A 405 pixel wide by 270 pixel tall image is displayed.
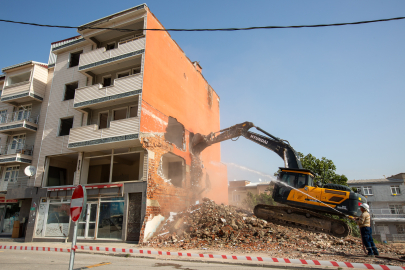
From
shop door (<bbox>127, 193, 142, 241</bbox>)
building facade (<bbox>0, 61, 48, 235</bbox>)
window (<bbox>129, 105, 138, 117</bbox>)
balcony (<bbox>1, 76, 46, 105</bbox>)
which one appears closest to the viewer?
shop door (<bbox>127, 193, 142, 241</bbox>)

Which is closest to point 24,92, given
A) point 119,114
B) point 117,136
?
point 119,114

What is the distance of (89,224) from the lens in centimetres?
1608

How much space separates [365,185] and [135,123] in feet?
136

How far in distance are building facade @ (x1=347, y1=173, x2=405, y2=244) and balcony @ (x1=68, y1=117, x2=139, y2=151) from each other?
3454 centimetres

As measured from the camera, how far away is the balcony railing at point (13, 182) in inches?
814

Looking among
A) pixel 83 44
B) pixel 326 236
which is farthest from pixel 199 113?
pixel 326 236

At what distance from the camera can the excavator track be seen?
41.2ft

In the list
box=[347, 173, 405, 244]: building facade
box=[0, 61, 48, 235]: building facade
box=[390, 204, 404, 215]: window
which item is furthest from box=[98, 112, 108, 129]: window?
box=[390, 204, 404, 215]: window

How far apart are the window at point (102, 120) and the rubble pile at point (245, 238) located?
827 centimetres

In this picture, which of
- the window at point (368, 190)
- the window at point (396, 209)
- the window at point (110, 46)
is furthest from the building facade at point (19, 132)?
the window at point (396, 209)

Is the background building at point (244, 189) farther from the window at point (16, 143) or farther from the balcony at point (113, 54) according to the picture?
the balcony at point (113, 54)

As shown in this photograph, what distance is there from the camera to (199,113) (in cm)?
2472

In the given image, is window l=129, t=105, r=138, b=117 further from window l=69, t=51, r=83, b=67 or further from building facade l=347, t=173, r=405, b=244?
building facade l=347, t=173, r=405, b=244

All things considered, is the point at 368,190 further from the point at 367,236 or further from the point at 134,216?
the point at 134,216
